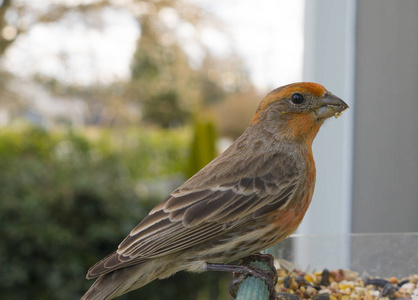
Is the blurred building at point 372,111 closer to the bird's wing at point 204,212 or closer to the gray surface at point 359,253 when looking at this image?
the gray surface at point 359,253

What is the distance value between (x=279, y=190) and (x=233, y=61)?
14270mm

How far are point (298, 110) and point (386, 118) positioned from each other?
1.33 meters

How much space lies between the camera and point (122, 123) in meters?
13.2

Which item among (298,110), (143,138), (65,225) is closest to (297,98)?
(298,110)

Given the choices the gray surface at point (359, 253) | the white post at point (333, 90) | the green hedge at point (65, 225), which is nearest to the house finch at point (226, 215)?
the gray surface at point (359, 253)

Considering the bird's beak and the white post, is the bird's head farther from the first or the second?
the white post

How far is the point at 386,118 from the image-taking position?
10.6 ft

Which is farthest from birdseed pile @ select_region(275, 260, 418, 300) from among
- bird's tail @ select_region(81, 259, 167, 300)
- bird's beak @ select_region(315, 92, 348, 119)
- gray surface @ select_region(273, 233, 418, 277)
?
bird's beak @ select_region(315, 92, 348, 119)

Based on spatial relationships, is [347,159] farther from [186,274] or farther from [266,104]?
[186,274]

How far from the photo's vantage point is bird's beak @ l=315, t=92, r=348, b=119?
6.75 feet

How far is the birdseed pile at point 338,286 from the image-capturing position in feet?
6.13

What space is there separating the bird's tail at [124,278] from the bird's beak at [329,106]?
932 millimetres

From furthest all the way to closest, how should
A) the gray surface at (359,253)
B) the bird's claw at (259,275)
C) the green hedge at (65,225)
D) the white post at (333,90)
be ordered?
the green hedge at (65,225) → the white post at (333,90) → the gray surface at (359,253) → the bird's claw at (259,275)

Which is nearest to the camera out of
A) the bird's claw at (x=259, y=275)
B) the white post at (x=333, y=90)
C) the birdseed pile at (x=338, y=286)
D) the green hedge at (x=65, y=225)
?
the bird's claw at (x=259, y=275)
